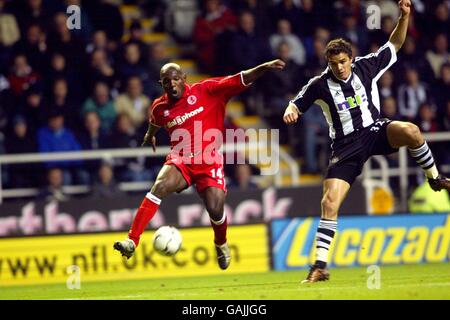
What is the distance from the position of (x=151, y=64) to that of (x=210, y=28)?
4.52ft

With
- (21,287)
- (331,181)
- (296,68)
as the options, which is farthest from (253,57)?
(331,181)

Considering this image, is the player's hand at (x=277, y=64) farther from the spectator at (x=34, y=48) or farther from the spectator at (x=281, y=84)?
the spectator at (x=281, y=84)

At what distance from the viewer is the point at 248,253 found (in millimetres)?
15727

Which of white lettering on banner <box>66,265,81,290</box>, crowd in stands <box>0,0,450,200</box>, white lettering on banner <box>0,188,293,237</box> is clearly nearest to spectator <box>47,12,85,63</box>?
crowd in stands <box>0,0,450,200</box>

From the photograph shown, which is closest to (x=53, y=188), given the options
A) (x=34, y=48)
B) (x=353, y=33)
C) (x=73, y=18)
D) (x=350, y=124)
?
(x=34, y=48)

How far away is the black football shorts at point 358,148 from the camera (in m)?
11.4

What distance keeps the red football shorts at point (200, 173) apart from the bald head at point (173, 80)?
709 mm

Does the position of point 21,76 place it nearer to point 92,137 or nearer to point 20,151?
point 20,151

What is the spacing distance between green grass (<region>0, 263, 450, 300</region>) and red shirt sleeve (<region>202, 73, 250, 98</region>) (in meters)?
2.08

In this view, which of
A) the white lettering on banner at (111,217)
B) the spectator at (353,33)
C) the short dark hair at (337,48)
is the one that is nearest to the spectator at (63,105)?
the white lettering on banner at (111,217)

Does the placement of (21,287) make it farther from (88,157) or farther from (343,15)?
(343,15)

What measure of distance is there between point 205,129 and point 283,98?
21.4 feet

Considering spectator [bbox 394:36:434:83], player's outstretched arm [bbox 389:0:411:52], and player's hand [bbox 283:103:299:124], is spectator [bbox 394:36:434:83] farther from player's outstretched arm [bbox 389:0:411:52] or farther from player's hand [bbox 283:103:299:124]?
player's hand [bbox 283:103:299:124]
